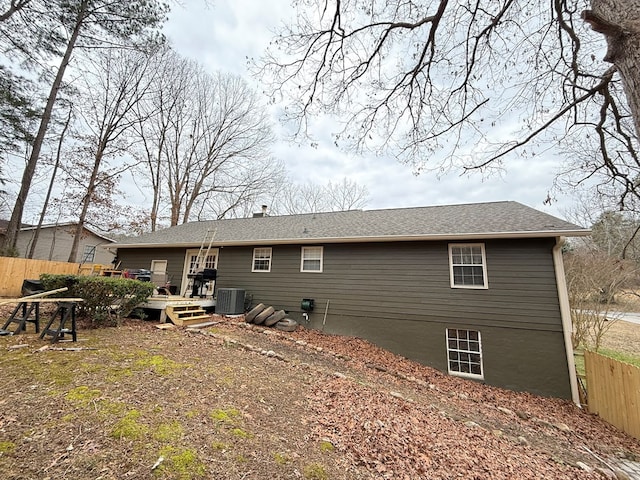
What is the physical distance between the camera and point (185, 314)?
778 cm

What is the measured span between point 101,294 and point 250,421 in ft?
16.3

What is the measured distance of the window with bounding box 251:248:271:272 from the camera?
31.3 feet

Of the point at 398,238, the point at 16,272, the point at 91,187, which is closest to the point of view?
the point at 398,238

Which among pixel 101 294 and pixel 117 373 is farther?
pixel 101 294

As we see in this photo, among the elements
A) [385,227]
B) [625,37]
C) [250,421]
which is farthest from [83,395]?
[385,227]

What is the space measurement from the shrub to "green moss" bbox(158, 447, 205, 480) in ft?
16.2

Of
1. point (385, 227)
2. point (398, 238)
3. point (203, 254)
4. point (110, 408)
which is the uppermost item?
point (385, 227)

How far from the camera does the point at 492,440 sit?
3.48 metres

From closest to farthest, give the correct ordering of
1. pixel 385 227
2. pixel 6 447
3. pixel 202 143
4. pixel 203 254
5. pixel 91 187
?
pixel 6 447 < pixel 385 227 < pixel 203 254 < pixel 91 187 < pixel 202 143

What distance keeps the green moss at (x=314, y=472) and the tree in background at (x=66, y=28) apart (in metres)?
11.5

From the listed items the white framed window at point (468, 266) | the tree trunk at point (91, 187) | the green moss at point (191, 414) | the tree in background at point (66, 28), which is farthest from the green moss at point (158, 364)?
the tree trunk at point (91, 187)

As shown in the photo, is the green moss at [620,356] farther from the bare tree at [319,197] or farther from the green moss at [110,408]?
A: the bare tree at [319,197]

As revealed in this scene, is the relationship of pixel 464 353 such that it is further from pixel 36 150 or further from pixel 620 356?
pixel 36 150

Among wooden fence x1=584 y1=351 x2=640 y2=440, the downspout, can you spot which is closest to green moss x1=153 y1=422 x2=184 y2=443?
wooden fence x1=584 y1=351 x2=640 y2=440
